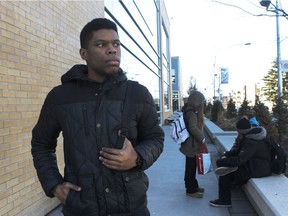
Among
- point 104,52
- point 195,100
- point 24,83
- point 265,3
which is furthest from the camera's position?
point 195,100

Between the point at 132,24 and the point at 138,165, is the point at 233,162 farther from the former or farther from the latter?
the point at 132,24

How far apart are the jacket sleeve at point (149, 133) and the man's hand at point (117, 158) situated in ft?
0.37

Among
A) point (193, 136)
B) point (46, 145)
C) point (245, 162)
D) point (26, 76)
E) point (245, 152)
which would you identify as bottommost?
point (245, 162)

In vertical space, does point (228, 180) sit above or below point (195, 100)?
below

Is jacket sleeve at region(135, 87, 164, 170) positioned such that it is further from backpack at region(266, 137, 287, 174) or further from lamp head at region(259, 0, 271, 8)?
lamp head at region(259, 0, 271, 8)

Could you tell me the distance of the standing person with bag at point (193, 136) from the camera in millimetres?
5770

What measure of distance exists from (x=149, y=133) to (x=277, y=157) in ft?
12.2

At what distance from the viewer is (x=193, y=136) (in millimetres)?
5852

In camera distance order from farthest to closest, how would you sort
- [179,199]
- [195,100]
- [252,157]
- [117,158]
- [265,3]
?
[179,199], [195,100], [265,3], [252,157], [117,158]

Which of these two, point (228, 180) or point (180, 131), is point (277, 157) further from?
point (180, 131)

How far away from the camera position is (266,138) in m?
5.10

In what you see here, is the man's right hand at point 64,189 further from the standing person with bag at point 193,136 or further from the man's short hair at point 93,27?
the standing person with bag at point 193,136

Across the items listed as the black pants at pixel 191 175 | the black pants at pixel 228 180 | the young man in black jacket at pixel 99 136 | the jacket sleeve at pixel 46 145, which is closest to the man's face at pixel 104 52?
the young man in black jacket at pixel 99 136

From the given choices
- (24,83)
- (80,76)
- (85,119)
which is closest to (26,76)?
(24,83)
